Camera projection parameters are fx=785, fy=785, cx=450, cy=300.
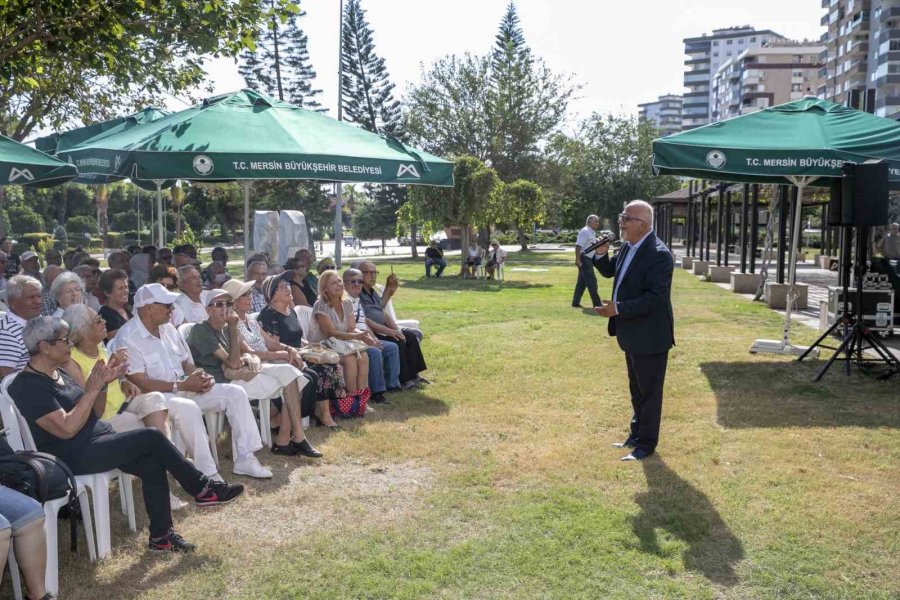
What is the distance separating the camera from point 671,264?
536cm

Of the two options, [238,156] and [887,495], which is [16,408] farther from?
[887,495]

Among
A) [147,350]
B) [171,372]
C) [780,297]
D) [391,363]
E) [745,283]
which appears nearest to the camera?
[147,350]

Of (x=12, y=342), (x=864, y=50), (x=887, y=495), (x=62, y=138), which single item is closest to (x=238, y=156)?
(x=12, y=342)

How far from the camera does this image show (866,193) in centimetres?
750

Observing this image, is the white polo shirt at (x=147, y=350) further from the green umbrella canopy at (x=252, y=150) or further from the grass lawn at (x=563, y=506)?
the green umbrella canopy at (x=252, y=150)

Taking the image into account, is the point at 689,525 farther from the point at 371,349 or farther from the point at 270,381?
the point at 371,349

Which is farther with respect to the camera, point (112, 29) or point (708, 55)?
point (708, 55)

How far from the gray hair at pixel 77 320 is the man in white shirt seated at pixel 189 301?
6.21 feet

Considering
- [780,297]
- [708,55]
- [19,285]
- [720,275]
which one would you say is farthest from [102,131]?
[708,55]

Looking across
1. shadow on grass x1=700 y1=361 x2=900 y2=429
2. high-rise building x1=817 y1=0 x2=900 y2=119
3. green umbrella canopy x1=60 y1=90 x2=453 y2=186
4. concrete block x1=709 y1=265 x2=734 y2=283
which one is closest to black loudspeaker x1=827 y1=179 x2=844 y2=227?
shadow on grass x1=700 y1=361 x2=900 y2=429

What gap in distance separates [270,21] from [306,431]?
200 inches

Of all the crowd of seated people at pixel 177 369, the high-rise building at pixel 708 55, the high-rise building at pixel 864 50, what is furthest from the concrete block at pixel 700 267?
the high-rise building at pixel 708 55

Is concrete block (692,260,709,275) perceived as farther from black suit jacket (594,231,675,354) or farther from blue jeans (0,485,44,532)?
blue jeans (0,485,44,532)

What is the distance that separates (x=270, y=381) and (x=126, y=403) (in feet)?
3.98
